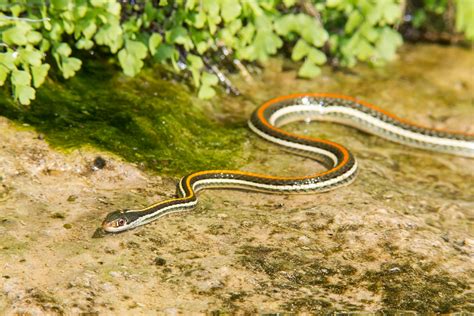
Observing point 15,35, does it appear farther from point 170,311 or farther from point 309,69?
point 309,69

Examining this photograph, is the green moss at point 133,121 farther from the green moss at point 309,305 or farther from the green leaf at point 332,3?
the green moss at point 309,305

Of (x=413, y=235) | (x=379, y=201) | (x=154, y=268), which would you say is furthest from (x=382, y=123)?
(x=154, y=268)

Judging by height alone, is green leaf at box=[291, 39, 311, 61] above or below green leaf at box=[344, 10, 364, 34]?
below

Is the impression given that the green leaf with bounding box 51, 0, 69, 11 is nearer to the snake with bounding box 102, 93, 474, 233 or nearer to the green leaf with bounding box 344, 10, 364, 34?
the snake with bounding box 102, 93, 474, 233

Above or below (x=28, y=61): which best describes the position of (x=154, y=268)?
below

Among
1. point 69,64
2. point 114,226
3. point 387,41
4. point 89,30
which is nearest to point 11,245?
point 114,226

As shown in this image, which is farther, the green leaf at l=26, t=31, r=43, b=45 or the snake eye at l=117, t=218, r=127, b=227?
the green leaf at l=26, t=31, r=43, b=45

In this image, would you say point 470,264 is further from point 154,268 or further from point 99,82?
point 99,82

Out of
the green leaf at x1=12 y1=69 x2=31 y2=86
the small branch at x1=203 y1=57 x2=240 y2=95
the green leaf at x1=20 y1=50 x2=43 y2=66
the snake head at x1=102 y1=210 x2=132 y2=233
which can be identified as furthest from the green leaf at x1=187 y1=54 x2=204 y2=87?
the snake head at x1=102 y1=210 x2=132 y2=233
